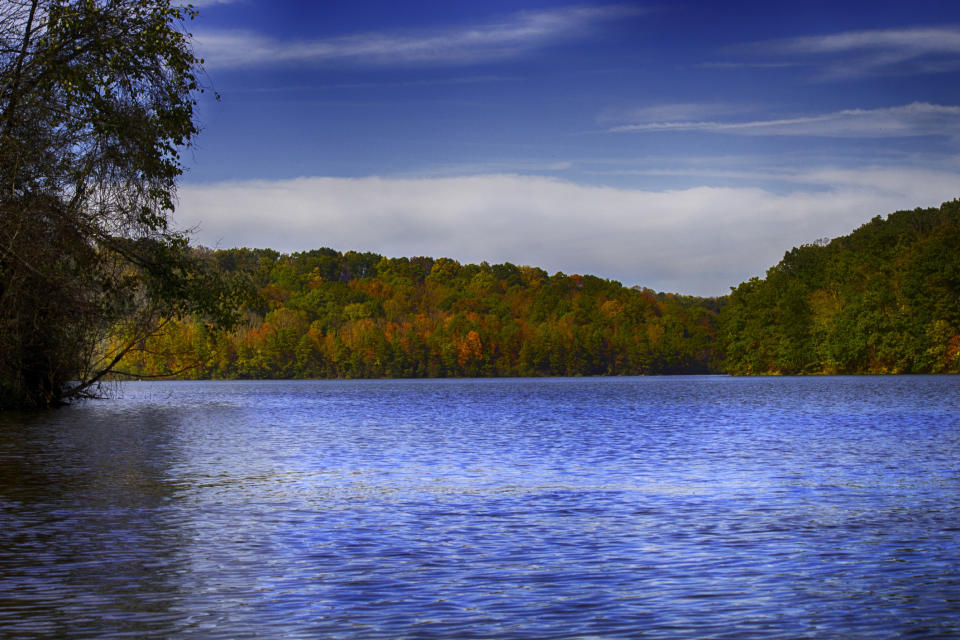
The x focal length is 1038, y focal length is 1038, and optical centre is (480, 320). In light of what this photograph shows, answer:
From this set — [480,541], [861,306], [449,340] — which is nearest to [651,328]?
[449,340]

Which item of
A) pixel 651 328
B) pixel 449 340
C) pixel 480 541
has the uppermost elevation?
pixel 651 328

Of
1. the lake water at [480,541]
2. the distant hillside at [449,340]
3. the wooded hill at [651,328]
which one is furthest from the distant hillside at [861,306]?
the lake water at [480,541]

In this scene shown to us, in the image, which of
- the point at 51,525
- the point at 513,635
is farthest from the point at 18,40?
the point at 513,635

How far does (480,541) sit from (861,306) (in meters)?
119

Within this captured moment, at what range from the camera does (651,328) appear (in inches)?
7323

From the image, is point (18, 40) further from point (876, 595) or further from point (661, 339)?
point (661, 339)

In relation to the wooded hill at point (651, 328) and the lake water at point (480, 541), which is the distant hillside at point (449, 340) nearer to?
the wooded hill at point (651, 328)

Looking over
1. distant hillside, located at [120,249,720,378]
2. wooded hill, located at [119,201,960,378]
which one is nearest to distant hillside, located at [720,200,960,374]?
wooded hill, located at [119,201,960,378]

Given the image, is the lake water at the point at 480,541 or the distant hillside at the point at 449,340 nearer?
the lake water at the point at 480,541

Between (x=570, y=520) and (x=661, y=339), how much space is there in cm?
17282

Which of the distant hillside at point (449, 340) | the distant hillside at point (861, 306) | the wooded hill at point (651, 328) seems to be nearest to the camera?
the distant hillside at point (861, 306)

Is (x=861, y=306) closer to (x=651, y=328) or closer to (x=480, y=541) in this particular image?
(x=651, y=328)

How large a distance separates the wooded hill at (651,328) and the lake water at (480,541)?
3839 inches

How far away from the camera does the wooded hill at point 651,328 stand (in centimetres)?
11844
